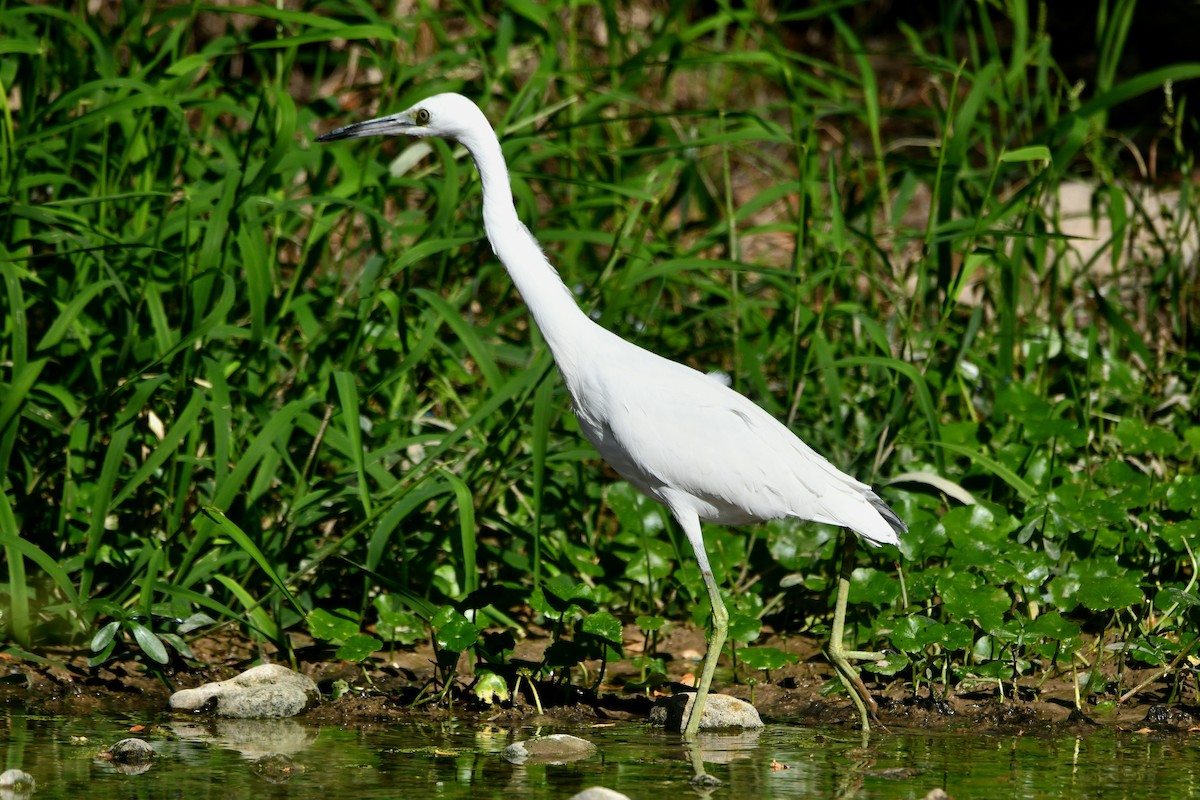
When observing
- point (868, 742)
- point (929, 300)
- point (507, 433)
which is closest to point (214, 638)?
point (507, 433)

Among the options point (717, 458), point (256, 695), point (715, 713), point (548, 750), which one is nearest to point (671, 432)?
point (717, 458)

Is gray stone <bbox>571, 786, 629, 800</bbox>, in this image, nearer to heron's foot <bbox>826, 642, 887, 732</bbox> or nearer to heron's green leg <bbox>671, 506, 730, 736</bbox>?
heron's green leg <bbox>671, 506, 730, 736</bbox>

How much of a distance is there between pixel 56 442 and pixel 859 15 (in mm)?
7801

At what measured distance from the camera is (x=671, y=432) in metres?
3.99

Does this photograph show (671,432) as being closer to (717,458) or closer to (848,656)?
(717,458)

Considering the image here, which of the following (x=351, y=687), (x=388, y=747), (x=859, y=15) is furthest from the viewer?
(x=859, y=15)

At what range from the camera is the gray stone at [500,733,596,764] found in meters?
3.51

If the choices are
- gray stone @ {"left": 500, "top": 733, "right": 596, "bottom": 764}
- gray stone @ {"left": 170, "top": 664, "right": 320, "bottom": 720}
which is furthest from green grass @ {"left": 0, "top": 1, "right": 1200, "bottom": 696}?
gray stone @ {"left": 500, "top": 733, "right": 596, "bottom": 764}

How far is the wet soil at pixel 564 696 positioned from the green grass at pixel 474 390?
11cm

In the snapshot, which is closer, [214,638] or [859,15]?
[214,638]

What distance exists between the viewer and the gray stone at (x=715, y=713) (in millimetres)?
3943

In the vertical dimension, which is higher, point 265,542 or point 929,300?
point 929,300

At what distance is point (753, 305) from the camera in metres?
5.51

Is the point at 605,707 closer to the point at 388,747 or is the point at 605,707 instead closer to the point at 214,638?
the point at 388,747
